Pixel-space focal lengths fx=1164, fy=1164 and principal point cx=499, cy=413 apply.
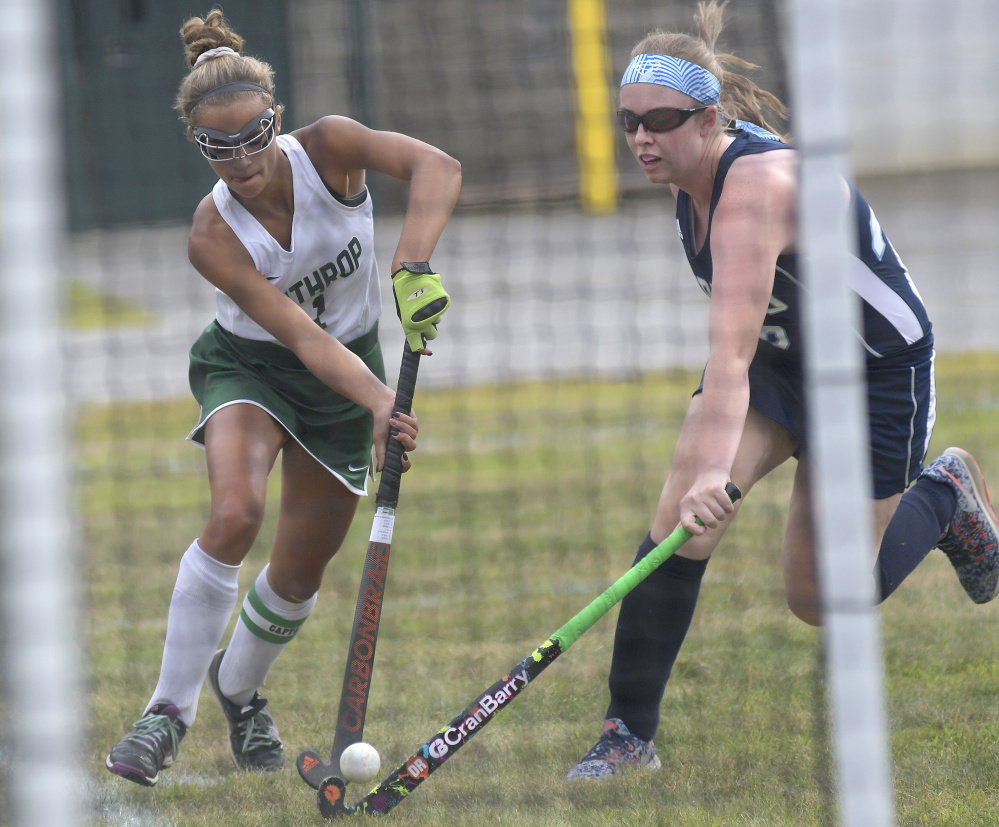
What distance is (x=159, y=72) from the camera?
13375 millimetres

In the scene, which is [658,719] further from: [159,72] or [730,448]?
[159,72]

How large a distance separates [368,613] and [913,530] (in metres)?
1.36

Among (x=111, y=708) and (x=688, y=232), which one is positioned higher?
(x=688, y=232)

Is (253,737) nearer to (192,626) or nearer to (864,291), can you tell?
(192,626)

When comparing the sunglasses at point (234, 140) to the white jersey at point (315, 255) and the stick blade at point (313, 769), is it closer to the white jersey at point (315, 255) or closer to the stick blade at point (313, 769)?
the white jersey at point (315, 255)

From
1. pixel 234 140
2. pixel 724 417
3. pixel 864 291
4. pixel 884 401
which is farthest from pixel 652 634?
pixel 234 140

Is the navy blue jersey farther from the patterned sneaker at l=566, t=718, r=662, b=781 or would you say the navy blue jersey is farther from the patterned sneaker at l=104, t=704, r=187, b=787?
the patterned sneaker at l=104, t=704, r=187, b=787

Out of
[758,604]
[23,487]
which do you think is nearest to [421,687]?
[758,604]

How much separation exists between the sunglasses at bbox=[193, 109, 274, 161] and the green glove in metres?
0.42

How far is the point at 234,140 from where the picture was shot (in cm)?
252

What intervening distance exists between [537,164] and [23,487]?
491 inches

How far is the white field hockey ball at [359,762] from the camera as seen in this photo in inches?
94.8

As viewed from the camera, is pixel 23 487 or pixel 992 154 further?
pixel 992 154

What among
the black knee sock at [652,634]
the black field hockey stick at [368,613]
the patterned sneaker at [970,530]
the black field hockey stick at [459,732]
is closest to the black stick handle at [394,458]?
the black field hockey stick at [368,613]
